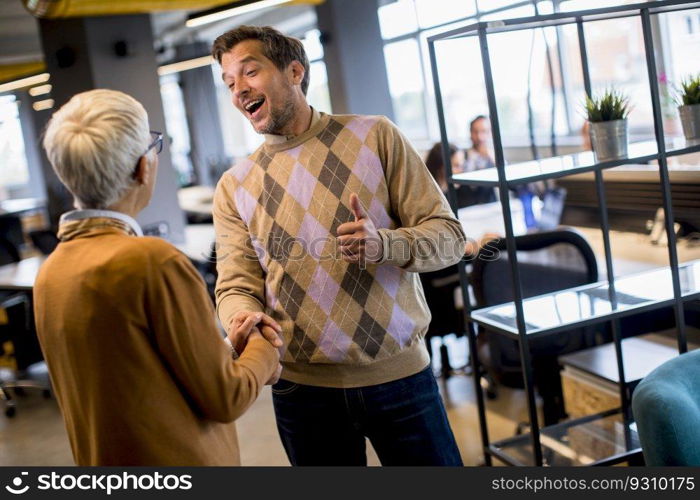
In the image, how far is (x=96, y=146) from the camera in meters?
1.34

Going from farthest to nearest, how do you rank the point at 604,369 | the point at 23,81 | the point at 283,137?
the point at 23,81 < the point at 604,369 < the point at 283,137

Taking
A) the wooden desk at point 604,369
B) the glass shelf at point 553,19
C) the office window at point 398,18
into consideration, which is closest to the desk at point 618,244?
the wooden desk at point 604,369

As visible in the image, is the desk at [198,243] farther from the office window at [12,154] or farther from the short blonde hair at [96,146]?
the office window at [12,154]

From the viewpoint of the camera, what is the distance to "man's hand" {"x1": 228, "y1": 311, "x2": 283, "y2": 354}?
1.73m

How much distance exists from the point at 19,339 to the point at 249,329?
4560 millimetres

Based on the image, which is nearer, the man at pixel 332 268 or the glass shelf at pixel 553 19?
the man at pixel 332 268

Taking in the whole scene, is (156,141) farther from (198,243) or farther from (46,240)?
(46,240)

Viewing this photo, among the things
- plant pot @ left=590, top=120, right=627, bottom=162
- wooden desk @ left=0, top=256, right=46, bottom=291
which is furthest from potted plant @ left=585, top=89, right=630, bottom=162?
wooden desk @ left=0, top=256, right=46, bottom=291

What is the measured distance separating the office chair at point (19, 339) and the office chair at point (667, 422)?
15.6ft

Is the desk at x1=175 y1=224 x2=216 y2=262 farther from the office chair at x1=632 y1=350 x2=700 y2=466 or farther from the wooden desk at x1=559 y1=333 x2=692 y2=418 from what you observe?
the office chair at x1=632 y1=350 x2=700 y2=466

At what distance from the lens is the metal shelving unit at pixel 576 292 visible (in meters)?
2.46

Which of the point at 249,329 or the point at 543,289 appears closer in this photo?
the point at 249,329

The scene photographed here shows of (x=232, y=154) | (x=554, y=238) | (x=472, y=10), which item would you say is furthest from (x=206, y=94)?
(x=554, y=238)

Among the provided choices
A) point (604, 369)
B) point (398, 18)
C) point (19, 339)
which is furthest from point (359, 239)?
point (398, 18)
